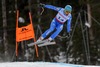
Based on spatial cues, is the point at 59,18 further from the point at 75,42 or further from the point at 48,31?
the point at 75,42

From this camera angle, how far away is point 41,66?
1030 cm

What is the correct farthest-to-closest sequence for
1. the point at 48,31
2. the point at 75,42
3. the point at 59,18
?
1. the point at 75,42
2. the point at 48,31
3. the point at 59,18

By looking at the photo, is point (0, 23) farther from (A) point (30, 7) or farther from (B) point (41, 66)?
(B) point (41, 66)

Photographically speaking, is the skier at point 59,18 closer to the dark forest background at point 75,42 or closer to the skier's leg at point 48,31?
the skier's leg at point 48,31

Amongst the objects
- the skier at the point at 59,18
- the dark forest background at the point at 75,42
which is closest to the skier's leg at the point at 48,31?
the skier at the point at 59,18

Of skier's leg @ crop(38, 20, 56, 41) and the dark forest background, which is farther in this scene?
the dark forest background

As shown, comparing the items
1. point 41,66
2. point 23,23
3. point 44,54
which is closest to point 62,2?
point 23,23

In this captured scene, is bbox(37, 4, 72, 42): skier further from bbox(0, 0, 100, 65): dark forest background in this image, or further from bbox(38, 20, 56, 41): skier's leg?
bbox(0, 0, 100, 65): dark forest background

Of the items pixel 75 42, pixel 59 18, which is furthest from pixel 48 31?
pixel 75 42

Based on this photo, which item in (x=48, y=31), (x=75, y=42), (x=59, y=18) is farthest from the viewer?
(x=75, y=42)

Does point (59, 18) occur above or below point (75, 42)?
above

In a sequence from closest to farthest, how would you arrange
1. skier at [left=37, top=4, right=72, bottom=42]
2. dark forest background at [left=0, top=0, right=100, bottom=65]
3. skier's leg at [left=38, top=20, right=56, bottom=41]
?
skier at [left=37, top=4, right=72, bottom=42]
skier's leg at [left=38, top=20, right=56, bottom=41]
dark forest background at [left=0, top=0, right=100, bottom=65]

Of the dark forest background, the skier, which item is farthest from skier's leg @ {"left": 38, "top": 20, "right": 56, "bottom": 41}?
the dark forest background

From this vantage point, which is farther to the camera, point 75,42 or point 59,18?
point 75,42
